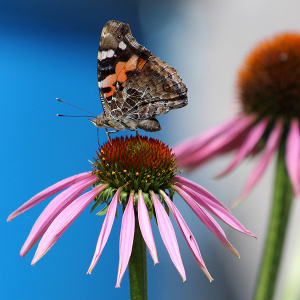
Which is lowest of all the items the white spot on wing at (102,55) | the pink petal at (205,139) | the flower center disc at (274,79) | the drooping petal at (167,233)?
the drooping petal at (167,233)

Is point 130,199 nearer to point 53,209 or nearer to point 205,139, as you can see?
point 53,209

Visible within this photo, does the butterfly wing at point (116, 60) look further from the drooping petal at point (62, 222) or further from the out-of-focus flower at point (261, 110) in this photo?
the out-of-focus flower at point (261, 110)

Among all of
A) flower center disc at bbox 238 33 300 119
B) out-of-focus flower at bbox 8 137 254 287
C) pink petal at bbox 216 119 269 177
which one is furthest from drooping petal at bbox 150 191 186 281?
flower center disc at bbox 238 33 300 119

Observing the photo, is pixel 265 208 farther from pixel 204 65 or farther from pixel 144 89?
pixel 144 89

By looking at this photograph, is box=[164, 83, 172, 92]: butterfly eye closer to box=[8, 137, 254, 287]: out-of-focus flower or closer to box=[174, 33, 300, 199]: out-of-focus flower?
box=[8, 137, 254, 287]: out-of-focus flower

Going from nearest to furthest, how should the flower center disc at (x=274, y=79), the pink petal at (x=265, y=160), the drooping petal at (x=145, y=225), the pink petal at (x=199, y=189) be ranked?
the drooping petal at (x=145, y=225) < the pink petal at (x=199, y=189) < the pink petal at (x=265, y=160) < the flower center disc at (x=274, y=79)

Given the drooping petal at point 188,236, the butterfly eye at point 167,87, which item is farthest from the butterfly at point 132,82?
the drooping petal at point 188,236
